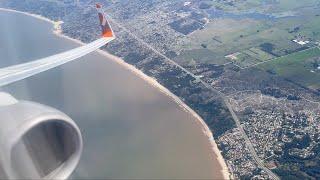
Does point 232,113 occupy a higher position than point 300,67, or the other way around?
point 232,113

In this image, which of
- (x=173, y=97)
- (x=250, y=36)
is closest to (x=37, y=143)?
(x=173, y=97)

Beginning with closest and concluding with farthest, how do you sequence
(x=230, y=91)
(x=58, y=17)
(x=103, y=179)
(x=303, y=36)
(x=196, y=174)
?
1. (x=103, y=179)
2. (x=196, y=174)
3. (x=230, y=91)
4. (x=303, y=36)
5. (x=58, y=17)

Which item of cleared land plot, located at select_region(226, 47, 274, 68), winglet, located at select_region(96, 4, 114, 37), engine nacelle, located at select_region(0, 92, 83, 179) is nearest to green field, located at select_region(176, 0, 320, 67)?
cleared land plot, located at select_region(226, 47, 274, 68)

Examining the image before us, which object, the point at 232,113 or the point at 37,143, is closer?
the point at 37,143

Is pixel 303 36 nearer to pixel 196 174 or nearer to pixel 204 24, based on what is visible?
pixel 204 24

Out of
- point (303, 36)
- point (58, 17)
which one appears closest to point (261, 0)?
point (303, 36)

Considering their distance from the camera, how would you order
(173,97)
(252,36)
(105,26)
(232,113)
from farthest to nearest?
(252,36), (173,97), (232,113), (105,26)

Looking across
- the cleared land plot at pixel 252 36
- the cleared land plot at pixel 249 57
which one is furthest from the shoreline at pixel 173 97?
the cleared land plot at pixel 249 57

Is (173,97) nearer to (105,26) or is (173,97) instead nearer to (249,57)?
(249,57)
